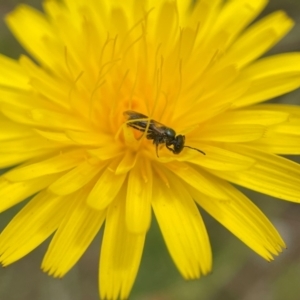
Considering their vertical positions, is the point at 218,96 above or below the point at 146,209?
above

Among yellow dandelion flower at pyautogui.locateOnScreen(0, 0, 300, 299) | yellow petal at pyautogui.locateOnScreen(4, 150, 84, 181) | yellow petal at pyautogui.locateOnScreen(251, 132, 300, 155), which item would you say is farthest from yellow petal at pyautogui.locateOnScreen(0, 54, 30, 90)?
yellow petal at pyautogui.locateOnScreen(251, 132, 300, 155)

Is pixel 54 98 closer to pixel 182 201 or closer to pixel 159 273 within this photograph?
pixel 182 201

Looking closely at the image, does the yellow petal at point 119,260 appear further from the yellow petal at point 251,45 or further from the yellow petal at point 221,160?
the yellow petal at point 251,45

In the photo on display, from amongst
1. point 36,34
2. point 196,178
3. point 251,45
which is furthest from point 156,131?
point 36,34

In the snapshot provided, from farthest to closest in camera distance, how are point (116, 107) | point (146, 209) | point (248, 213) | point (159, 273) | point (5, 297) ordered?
point (5, 297) < point (159, 273) < point (116, 107) < point (248, 213) < point (146, 209)

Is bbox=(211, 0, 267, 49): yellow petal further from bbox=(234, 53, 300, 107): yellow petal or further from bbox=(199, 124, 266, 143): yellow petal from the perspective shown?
bbox=(199, 124, 266, 143): yellow petal

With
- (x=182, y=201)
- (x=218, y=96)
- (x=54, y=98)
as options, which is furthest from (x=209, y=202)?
(x=54, y=98)

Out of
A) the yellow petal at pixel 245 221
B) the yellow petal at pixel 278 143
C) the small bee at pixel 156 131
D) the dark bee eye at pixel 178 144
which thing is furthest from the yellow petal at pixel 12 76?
the yellow petal at pixel 278 143
